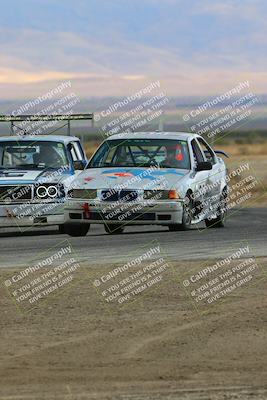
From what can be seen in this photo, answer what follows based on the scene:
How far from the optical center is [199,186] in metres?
20.1

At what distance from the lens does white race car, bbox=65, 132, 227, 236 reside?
19047mm

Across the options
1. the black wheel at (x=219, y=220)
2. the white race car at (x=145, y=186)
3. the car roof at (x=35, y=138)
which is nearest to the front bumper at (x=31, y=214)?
the white race car at (x=145, y=186)

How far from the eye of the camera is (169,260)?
610 inches

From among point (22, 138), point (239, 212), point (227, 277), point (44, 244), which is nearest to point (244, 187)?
point (239, 212)

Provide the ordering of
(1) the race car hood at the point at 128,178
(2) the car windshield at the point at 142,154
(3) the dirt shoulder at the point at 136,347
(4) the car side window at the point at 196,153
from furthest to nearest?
1. (4) the car side window at the point at 196,153
2. (2) the car windshield at the point at 142,154
3. (1) the race car hood at the point at 128,178
4. (3) the dirt shoulder at the point at 136,347

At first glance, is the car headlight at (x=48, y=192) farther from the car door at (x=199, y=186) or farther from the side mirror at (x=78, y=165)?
the car door at (x=199, y=186)

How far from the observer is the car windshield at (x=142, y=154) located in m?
20.1

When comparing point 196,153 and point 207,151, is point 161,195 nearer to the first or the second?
point 196,153

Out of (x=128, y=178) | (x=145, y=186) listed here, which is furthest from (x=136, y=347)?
(x=128, y=178)

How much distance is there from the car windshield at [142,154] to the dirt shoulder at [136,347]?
6592 mm

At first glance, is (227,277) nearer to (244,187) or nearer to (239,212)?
(239,212)

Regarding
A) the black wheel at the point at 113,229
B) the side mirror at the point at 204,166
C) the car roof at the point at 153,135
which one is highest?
the car roof at the point at 153,135

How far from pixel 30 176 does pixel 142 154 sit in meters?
1.82

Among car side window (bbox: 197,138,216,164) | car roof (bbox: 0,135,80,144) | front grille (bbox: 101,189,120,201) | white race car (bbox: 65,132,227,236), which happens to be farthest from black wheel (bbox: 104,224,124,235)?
car side window (bbox: 197,138,216,164)
